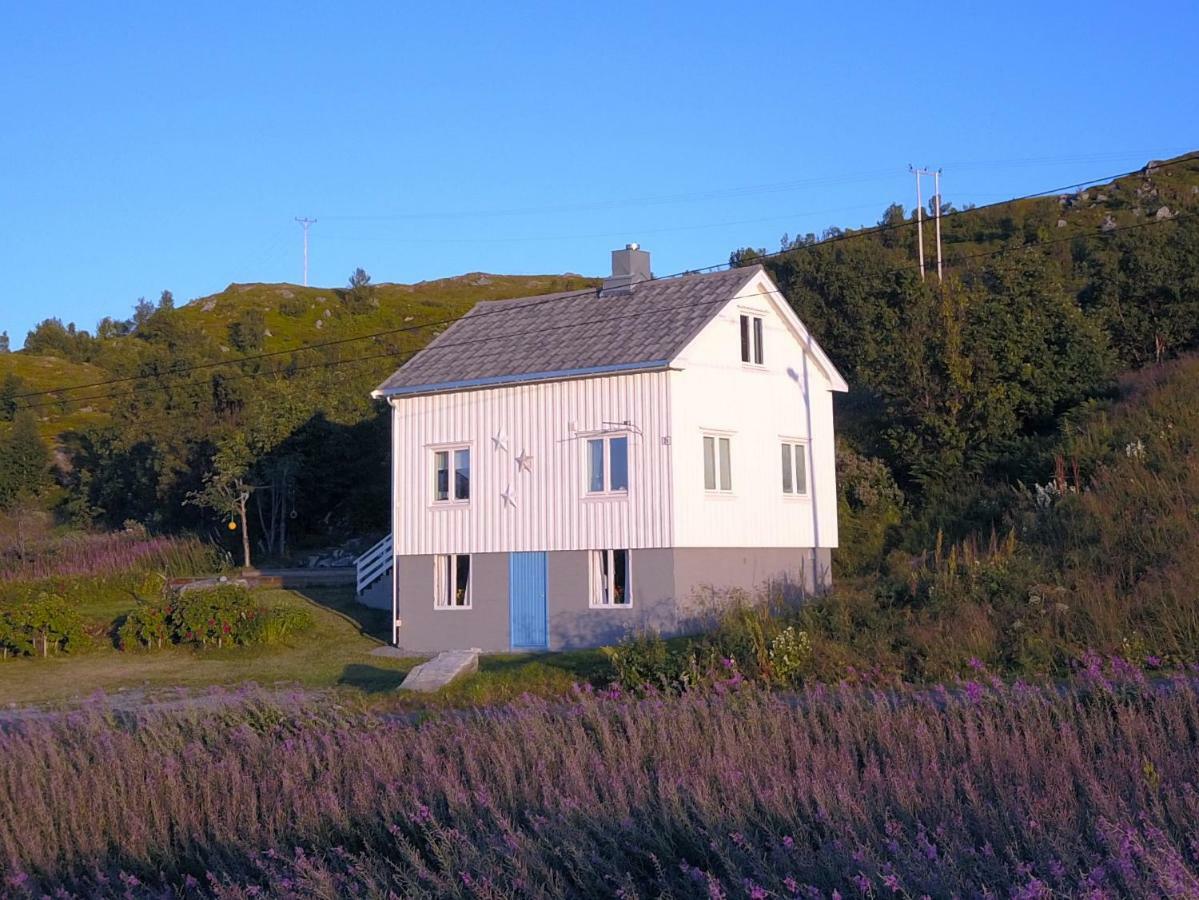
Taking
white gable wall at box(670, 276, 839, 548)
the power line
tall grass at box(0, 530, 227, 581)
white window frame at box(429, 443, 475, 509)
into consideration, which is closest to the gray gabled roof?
the power line

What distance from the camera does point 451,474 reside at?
3127 centimetres

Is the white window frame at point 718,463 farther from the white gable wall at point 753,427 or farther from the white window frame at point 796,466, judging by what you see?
the white window frame at point 796,466

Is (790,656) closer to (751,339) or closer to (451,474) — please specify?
(751,339)

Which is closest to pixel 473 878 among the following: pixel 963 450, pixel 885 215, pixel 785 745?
pixel 785 745

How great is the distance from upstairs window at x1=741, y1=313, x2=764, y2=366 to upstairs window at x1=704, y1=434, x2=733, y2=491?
84.9 inches

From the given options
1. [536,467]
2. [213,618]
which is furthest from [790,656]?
[213,618]

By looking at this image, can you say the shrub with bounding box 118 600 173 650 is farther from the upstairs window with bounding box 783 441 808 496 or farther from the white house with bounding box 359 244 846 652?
the upstairs window with bounding box 783 441 808 496

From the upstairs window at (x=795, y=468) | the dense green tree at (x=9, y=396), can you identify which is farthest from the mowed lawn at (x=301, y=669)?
the dense green tree at (x=9, y=396)

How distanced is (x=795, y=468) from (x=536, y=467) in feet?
20.4

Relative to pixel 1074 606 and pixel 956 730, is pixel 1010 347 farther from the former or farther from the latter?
pixel 956 730

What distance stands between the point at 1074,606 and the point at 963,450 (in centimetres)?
2061

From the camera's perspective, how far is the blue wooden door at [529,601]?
29188mm

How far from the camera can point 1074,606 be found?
18.9 metres

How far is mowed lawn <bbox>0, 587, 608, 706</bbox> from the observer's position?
22.0m
